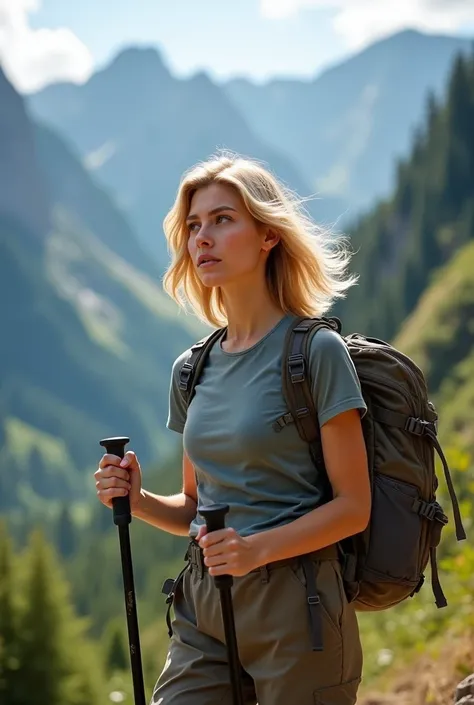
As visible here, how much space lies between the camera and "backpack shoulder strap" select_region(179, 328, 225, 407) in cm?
446

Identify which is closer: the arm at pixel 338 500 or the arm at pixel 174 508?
the arm at pixel 338 500

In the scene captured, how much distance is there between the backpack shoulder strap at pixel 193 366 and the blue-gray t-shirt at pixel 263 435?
0.80 ft

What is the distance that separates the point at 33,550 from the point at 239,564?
123 feet

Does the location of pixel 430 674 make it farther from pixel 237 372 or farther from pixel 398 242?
pixel 398 242

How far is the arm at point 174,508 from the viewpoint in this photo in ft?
14.9

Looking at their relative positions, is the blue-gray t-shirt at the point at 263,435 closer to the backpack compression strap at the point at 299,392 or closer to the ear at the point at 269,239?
the backpack compression strap at the point at 299,392

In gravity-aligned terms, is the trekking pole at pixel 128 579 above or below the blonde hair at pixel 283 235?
below

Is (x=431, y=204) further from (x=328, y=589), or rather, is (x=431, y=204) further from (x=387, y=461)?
(x=328, y=589)

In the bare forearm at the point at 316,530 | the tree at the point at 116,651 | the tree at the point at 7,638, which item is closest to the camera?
the bare forearm at the point at 316,530

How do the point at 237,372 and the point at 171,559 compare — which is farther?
the point at 171,559

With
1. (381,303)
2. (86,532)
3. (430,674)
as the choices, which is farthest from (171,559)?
(430,674)

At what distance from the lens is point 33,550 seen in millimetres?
39625

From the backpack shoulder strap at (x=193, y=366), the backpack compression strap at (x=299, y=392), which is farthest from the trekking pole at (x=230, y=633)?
the backpack shoulder strap at (x=193, y=366)

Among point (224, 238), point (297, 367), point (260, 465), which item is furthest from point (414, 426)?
point (224, 238)
